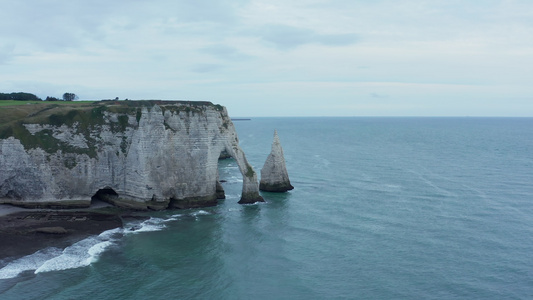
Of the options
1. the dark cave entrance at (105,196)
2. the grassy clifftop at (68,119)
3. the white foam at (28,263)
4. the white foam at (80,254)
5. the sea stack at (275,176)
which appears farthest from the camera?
the sea stack at (275,176)

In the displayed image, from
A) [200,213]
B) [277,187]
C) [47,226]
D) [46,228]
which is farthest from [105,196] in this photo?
[277,187]

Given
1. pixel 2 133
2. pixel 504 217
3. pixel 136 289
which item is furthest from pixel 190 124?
pixel 504 217

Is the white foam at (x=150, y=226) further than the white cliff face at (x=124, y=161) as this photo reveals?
No

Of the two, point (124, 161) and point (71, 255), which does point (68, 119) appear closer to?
point (124, 161)

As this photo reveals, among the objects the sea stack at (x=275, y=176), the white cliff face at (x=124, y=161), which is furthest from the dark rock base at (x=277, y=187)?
the white cliff face at (x=124, y=161)

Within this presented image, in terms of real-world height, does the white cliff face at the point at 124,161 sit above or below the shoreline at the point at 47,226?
above

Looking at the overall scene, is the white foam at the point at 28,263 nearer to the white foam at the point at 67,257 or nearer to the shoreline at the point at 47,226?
the white foam at the point at 67,257

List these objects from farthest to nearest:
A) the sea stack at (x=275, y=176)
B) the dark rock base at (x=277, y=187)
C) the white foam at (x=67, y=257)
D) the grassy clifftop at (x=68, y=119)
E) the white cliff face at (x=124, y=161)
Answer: the dark rock base at (x=277, y=187)
the sea stack at (x=275, y=176)
the grassy clifftop at (x=68, y=119)
the white cliff face at (x=124, y=161)
the white foam at (x=67, y=257)

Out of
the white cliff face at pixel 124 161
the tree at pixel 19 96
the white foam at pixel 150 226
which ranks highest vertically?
the tree at pixel 19 96
